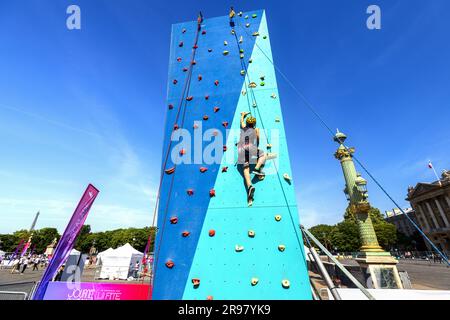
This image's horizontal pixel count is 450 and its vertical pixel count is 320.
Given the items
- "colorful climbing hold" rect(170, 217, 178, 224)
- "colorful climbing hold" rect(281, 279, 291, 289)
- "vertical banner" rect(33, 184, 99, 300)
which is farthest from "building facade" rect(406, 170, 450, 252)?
"vertical banner" rect(33, 184, 99, 300)

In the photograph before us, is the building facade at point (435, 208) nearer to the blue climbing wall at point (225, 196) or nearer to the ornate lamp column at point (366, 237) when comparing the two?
the ornate lamp column at point (366, 237)

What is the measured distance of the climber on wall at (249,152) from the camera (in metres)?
4.59

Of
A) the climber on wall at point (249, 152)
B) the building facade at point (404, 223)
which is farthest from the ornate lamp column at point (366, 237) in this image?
the building facade at point (404, 223)

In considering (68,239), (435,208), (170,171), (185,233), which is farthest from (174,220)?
(435,208)

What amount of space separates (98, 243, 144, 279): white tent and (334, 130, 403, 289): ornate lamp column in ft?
61.7

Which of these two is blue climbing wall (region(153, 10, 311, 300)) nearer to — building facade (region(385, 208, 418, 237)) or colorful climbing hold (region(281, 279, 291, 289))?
colorful climbing hold (region(281, 279, 291, 289))

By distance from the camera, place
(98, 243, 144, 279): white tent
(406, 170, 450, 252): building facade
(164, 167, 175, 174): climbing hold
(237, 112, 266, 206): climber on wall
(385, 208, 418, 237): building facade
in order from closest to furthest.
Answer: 1. (237, 112, 266, 206): climber on wall
2. (164, 167, 175, 174): climbing hold
3. (98, 243, 144, 279): white tent
4. (406, 170, 450, 252): building facade
5. (385, 208, 418, 237): building facade

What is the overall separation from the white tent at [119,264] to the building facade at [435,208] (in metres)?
59.1

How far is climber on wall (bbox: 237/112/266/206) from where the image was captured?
4590 millimetres

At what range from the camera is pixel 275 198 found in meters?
4.42
